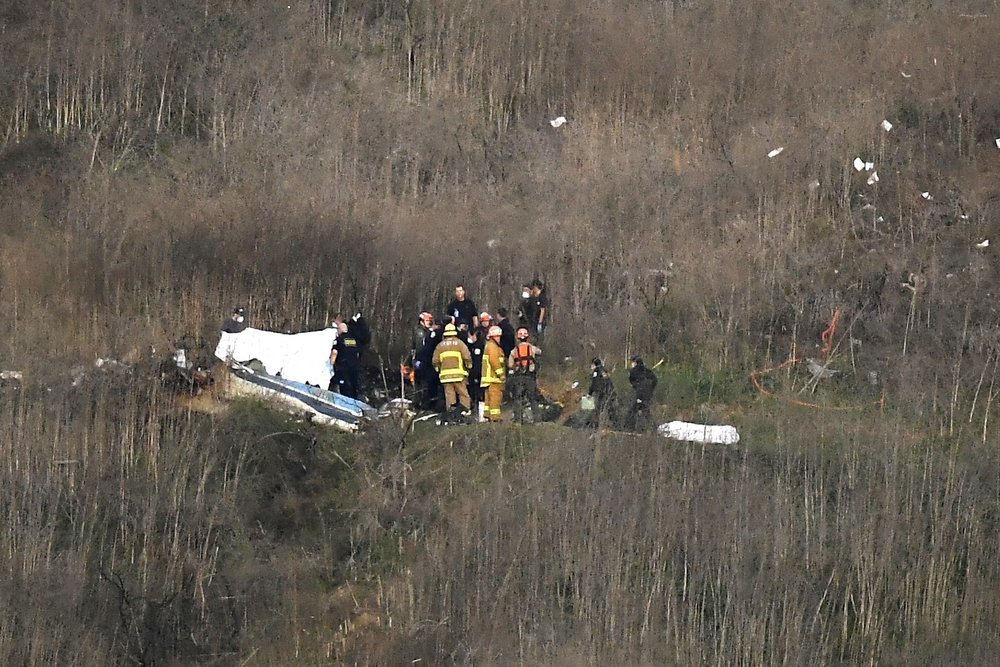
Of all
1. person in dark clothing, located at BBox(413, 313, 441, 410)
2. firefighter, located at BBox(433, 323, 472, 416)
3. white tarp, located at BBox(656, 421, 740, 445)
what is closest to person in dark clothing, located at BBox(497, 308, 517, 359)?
firefighter, located at BBox(433, 323, 472, 416)

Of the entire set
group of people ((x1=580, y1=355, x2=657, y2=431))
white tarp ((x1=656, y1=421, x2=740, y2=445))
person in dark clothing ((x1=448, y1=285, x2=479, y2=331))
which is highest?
person in dark clothing ((x1=448, y1=285, x2=479, y2=331))

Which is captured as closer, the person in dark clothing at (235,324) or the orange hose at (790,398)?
the orange hose at (790,398)

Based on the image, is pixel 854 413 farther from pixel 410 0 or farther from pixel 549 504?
pixel 410 0

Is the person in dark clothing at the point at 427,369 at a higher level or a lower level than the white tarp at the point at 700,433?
higher

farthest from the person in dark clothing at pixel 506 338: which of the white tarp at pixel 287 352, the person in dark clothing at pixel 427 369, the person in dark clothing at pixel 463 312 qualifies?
the white tarp at pixel 287 352

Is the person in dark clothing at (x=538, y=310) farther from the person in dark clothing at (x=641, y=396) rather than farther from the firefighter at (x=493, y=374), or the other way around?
the person in dark clothing at (x=641, y=396)

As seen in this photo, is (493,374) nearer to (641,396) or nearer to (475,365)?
(475,365)

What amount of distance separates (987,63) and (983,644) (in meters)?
10.6

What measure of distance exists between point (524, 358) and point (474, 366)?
1.96 feet

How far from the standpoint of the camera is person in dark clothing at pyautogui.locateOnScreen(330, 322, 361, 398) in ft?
58.3

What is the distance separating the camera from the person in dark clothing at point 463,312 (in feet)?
59.5

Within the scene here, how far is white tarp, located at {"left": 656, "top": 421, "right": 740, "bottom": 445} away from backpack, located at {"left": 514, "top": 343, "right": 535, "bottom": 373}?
1482 mm

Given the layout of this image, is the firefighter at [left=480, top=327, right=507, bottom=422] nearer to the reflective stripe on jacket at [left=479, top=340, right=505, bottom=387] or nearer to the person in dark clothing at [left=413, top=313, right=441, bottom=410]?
the reflective stripe on jacket at [left=479, top=340, right=505, bottom=387]

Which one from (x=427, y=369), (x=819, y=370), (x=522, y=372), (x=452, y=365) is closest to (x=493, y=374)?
(x=522, y=372)
